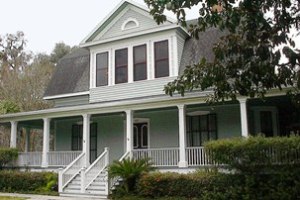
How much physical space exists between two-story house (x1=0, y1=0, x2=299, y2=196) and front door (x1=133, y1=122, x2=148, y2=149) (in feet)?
0.16

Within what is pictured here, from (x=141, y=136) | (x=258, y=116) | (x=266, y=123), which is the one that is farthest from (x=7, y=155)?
(x=266, y=123)

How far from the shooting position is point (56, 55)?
5178 centimetres

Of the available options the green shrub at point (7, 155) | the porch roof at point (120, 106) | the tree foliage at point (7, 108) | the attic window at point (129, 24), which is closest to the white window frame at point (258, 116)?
the porch roof at point (120, 106)

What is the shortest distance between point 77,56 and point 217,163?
541 inches

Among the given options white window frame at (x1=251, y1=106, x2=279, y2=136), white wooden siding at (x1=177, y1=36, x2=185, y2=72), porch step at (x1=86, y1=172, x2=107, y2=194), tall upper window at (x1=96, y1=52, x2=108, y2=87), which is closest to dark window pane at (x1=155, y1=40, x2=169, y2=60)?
white wooden siding at (x1=177, y1=36, x2=185, y2=72)

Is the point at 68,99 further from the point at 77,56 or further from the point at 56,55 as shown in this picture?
the point at 56,55

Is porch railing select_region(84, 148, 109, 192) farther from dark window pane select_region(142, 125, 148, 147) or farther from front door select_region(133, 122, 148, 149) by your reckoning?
dark window pane select_region(142, 125, 148, 147)

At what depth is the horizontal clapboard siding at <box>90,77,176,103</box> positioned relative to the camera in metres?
18.7

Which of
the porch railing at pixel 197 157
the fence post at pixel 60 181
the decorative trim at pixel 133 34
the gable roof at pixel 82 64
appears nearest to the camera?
the porch railing at pixel 197 157

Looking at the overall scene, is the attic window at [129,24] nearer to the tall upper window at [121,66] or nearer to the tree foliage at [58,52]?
the tall upper window at [121,66]

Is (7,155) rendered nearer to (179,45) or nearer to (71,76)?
(71,76)

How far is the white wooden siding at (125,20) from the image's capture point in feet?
64.2

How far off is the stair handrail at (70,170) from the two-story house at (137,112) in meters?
0.04

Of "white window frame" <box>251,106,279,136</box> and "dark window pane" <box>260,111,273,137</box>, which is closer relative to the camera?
"white window frame" <box>251,106,279,136</box>
